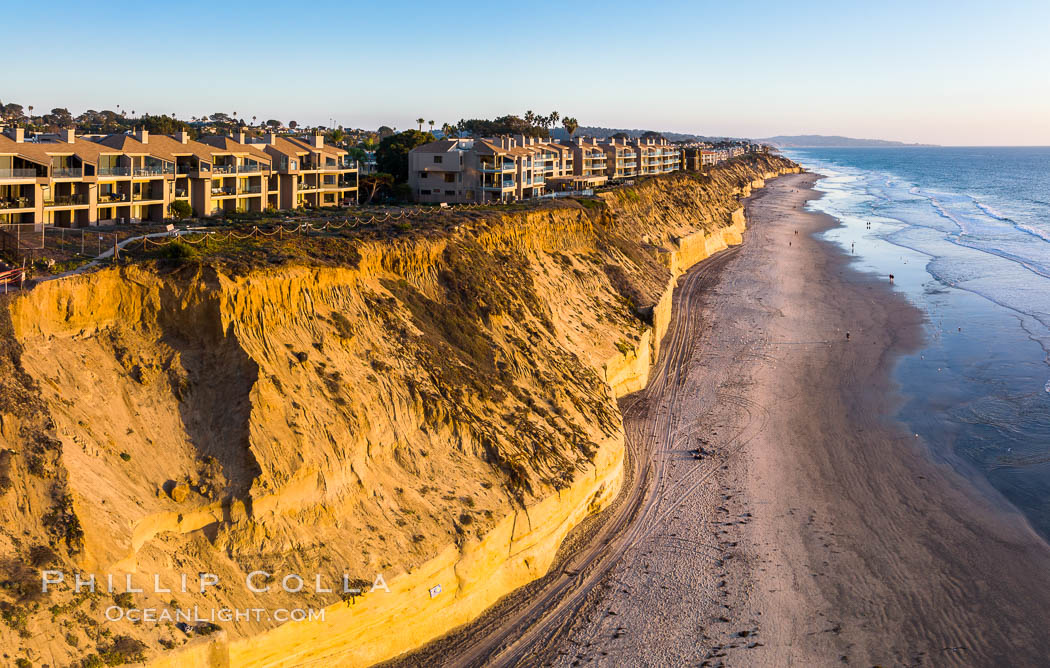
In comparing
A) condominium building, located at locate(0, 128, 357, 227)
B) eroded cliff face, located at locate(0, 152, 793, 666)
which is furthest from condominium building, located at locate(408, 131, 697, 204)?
eroded cliff face, located at locate(0, 152, 793, 666)

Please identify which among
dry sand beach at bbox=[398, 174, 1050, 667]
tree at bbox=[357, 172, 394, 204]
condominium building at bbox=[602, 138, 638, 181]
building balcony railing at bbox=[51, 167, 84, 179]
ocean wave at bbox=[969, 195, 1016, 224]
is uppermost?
condominium building at bbox=[602, 138, 638, 181]

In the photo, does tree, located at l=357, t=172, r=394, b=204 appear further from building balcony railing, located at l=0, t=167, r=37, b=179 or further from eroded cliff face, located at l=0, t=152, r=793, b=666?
eroded cliff face, located at l=0, t=152, r=793, b=666

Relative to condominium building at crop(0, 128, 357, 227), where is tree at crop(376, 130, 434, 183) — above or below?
above

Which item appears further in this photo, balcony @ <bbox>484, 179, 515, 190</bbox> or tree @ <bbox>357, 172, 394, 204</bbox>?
balcony @ <bbox>484, 179, 515, 190</bbox>

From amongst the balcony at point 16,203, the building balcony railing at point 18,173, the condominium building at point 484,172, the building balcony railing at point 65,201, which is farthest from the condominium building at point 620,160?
the balcony at point 16,203

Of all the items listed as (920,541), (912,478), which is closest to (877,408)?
(912,478)

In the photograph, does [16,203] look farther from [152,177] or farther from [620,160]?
[620,160]
